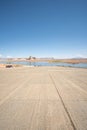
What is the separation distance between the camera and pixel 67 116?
3533mm

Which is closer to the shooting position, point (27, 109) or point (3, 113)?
point (3, 113)

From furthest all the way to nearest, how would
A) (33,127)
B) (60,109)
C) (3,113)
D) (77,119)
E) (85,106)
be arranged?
(85,106), (60,109), (3,113), (77,119), (33,127)

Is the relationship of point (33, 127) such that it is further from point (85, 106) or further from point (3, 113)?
point (85, 106)

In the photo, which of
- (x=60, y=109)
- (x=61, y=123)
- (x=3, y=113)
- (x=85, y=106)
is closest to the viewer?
(x=61, y=123)

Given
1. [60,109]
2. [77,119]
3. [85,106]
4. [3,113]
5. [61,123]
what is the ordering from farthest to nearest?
[85,106], [60,109], [3,113], [77,119], [61,123]

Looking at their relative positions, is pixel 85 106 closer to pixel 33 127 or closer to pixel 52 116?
pixel 52 116

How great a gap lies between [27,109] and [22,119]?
73 cm

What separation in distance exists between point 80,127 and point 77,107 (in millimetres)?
1311

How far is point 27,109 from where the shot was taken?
4109mm

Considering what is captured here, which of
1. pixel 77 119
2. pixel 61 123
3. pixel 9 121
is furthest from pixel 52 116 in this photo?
pixel 9 121

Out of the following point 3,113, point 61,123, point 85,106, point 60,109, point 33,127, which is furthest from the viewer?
Answer: point 85,106

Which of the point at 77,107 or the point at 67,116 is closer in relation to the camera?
the point at 67,116

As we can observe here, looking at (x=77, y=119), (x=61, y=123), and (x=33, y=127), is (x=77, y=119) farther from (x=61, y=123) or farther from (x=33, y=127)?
(x=33, y=127)

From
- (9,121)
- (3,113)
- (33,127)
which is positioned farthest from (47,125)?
(3,113)
